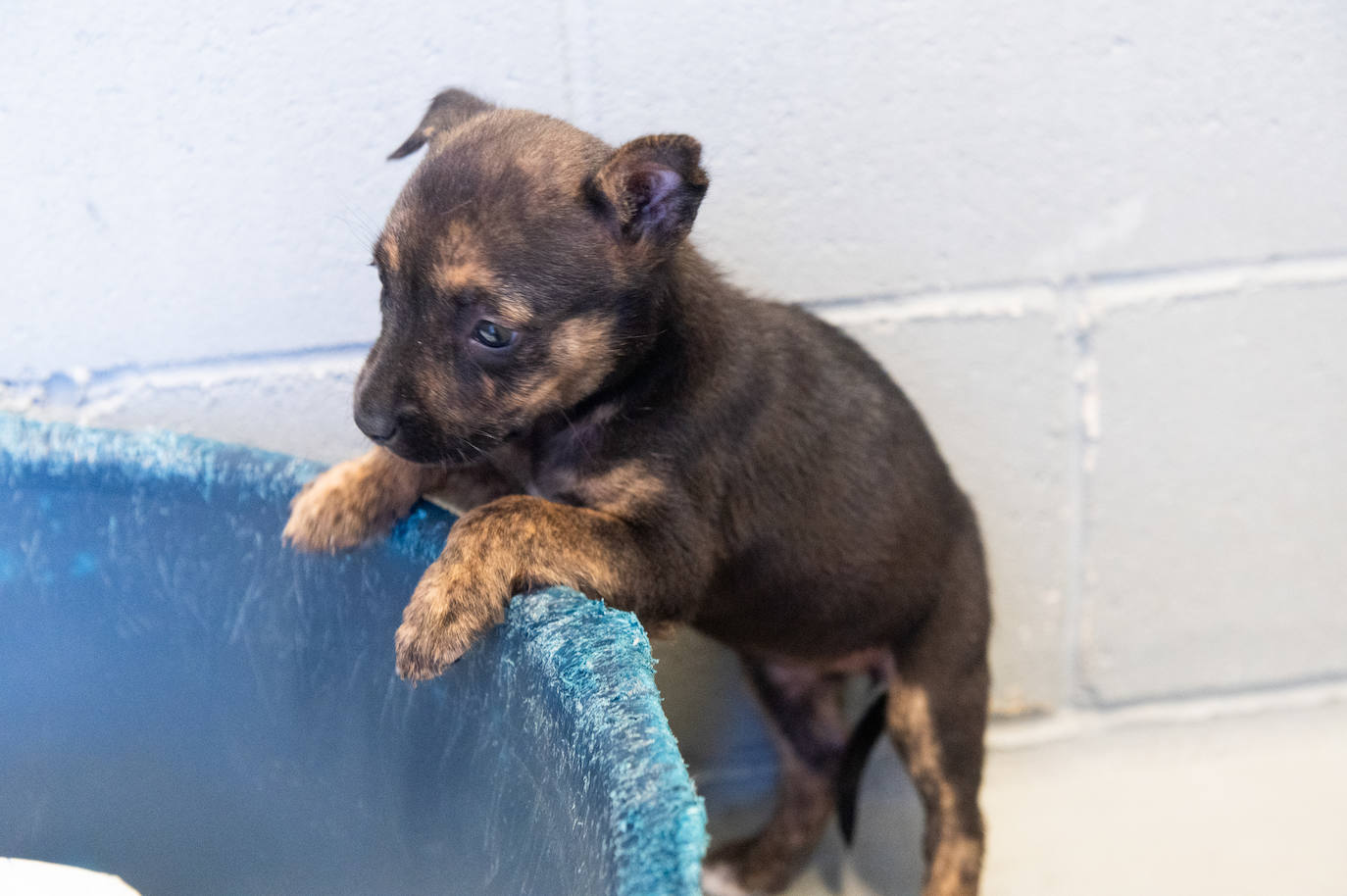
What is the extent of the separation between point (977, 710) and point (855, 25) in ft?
4.40

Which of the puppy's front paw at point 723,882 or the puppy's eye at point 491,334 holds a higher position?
the puppy's eye at point 491,334

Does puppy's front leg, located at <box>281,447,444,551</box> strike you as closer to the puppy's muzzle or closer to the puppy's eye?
the puppy's muzzle

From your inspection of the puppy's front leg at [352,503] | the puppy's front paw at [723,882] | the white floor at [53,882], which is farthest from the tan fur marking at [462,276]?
the puppy's front paw at [723,882]

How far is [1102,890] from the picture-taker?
2.43m

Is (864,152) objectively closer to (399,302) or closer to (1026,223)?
(1026,223)

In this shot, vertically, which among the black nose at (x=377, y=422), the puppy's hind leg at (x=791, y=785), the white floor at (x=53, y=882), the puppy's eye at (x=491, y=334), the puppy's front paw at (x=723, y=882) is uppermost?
the puppy's eye at (x=491, y=334)

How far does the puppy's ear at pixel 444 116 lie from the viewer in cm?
178

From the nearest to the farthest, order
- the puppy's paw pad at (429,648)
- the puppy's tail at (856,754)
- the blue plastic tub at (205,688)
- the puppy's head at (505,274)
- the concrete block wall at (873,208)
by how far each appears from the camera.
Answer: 1. the puppy's paw pad at (429,648)
2. the puppy's head at (505,274)
3. the blue plastic tub at (205,688)
4. the concrete block wall at (873,208)
5. the puppy's tail at (856,754)

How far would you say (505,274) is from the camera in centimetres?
154

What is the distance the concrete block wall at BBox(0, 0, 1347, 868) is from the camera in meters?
2.11

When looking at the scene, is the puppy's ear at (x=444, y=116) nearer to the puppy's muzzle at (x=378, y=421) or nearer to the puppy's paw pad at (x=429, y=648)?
the puppy's muzzle at (x=378, y=421)

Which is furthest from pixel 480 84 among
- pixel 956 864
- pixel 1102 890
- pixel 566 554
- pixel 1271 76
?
pixel 1102 890

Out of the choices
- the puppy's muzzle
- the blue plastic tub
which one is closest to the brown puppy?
the puppy's muzzle

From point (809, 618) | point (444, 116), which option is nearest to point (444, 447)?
point (444, 116)
